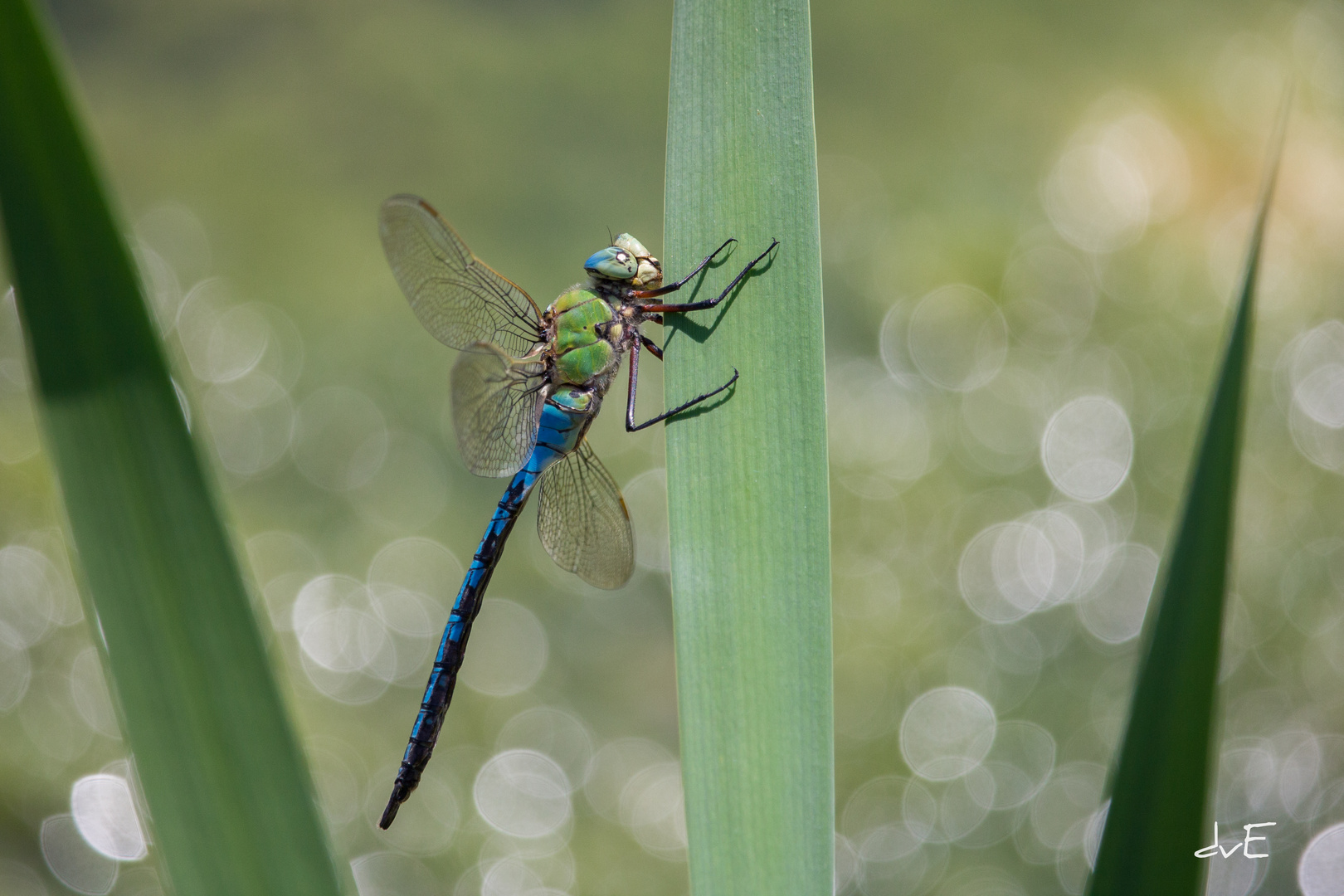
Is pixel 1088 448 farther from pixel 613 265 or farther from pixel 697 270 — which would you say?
pixel 697 270

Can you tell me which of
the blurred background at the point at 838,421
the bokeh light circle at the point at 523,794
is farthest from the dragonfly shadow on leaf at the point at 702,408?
the bokeh light circle at the point at 523,794

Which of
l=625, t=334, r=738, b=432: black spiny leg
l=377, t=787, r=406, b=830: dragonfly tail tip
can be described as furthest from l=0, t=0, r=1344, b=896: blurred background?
l=625, t=334, r=738, b=432: black spiny leg

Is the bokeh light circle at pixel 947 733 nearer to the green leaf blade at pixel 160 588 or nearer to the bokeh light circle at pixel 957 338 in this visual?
the bokeh light circle at pixel 957 338

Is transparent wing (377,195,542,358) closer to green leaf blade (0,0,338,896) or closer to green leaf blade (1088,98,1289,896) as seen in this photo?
green leaf blade (0,0,338,896)

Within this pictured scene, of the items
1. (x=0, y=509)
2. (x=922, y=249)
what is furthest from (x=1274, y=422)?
(x=0, y=509)

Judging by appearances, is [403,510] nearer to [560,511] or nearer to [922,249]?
[560,511]

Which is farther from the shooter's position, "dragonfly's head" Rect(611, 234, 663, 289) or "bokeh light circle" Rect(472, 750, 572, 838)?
"bokeh light circle" Rect(472, 750, 572, 838)

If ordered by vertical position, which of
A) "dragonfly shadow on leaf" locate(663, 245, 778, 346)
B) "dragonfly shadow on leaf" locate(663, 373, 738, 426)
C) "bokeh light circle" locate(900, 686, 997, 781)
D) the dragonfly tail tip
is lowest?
"bokeh light circle" locate(900, 686, 997, 781)
